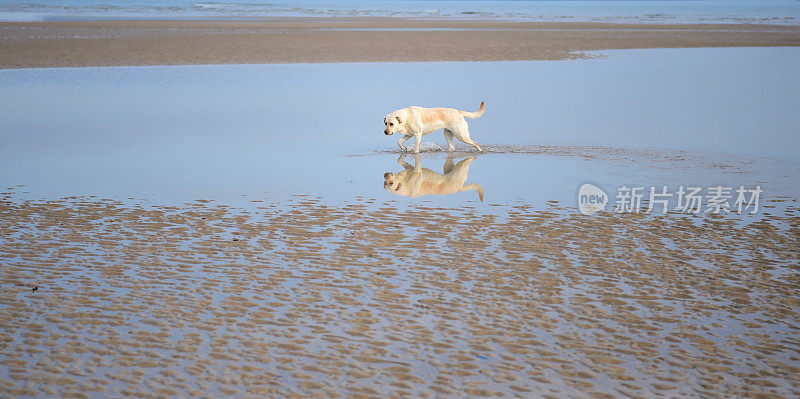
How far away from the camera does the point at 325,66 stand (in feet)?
92.2

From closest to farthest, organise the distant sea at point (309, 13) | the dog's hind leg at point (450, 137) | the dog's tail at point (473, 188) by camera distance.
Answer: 1. the dog's tail at point (473, 188)
2. the dog's hind leg at point (450, 137)
3. the distant sea at point (309, 13)

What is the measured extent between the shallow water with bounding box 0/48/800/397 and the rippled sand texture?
0.02 metres

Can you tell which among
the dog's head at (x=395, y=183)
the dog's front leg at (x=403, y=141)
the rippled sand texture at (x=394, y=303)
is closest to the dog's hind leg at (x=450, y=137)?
the dog's front leg at (x=403, y=141)

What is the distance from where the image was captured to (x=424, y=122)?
529 inches

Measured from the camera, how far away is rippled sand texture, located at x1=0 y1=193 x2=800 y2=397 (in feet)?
17.9

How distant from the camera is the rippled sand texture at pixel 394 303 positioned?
545 cm

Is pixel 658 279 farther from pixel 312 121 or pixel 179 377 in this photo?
pixel 312 121

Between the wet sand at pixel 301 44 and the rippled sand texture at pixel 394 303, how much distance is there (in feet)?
69.5

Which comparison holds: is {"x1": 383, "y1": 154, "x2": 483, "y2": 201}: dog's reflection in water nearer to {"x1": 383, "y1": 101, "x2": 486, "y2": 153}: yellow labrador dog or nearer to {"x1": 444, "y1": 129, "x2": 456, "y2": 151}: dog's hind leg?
{"x1": 383, "y1": 101, "x2": 486, "y2": 153}: yellow labrador dog

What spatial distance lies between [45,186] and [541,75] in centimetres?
1691
